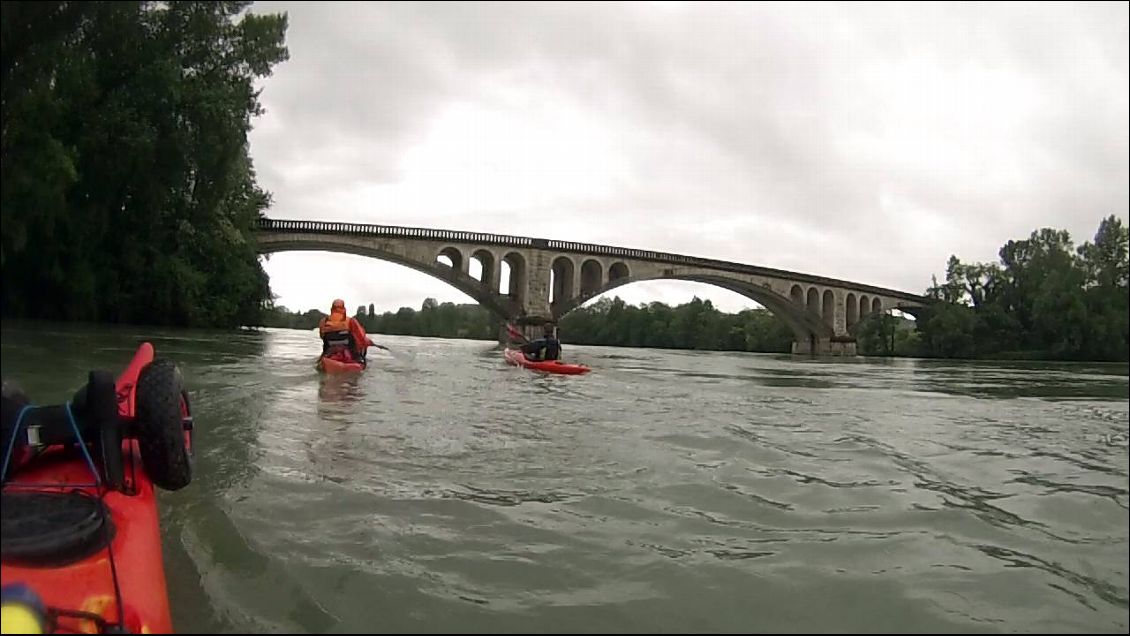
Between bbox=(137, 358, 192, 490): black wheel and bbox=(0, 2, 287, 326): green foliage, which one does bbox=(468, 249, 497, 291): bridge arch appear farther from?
bbox=(137, 358, 192, 490): black wheel

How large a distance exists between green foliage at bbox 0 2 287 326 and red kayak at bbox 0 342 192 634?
1.10m

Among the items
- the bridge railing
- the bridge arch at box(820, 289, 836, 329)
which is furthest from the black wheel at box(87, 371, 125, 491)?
the bridge arch at box(820, 289, 836, 329)

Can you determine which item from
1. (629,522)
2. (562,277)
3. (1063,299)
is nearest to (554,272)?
(562,277)

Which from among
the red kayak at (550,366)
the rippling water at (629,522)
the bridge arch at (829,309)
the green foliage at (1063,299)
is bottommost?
the rippling water at (629,522)

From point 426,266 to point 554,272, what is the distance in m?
13.1

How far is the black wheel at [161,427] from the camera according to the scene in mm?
2686

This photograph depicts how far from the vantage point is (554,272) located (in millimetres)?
58281

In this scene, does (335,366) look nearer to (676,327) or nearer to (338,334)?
(338,334)

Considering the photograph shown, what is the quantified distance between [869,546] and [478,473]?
2760 millimetres

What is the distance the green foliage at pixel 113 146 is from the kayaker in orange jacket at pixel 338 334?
2.95 meters

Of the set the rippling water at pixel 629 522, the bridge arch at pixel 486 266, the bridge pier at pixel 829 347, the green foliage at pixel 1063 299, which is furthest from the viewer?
the bridge pier at pixel 829 347

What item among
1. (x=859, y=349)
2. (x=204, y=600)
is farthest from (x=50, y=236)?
(x=859, y=349)

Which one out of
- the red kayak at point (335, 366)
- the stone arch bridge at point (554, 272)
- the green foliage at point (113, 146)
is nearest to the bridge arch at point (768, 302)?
the stone arch bridge at point (554, 272)

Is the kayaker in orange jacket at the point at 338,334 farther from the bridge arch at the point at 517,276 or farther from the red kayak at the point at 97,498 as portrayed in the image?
the bridge arch at the point at 517,276
